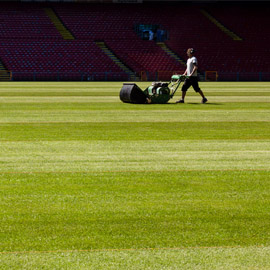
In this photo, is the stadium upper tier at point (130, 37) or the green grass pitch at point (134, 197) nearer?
the green grass pitch at point (134, 197)

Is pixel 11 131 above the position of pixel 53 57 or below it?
above

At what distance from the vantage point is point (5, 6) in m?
58.4

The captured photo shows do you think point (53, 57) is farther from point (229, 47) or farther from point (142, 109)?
point (142, 109)

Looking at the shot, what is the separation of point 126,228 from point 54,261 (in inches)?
38.4

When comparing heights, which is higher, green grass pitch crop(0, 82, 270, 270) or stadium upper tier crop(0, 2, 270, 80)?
green grass pitch crop(0, 82, 270, 270)

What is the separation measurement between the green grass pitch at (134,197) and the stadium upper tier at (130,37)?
3767cm

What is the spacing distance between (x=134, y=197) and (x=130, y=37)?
168 ft

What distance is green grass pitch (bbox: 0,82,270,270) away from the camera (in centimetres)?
443

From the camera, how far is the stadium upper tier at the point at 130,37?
49.9 metres

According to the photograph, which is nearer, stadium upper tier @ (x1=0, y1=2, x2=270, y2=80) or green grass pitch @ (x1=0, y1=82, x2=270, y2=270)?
green grass pitch @ (x1=0, y1=82, x2=270, y2=270)

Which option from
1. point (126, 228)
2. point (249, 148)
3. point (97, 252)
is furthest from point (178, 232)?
point (249, 148)

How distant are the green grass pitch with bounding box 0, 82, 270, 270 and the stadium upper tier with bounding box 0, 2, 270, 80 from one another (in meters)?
Answer: 37.7

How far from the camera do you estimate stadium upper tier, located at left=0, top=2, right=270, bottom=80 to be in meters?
49.9

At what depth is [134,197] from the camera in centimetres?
624
